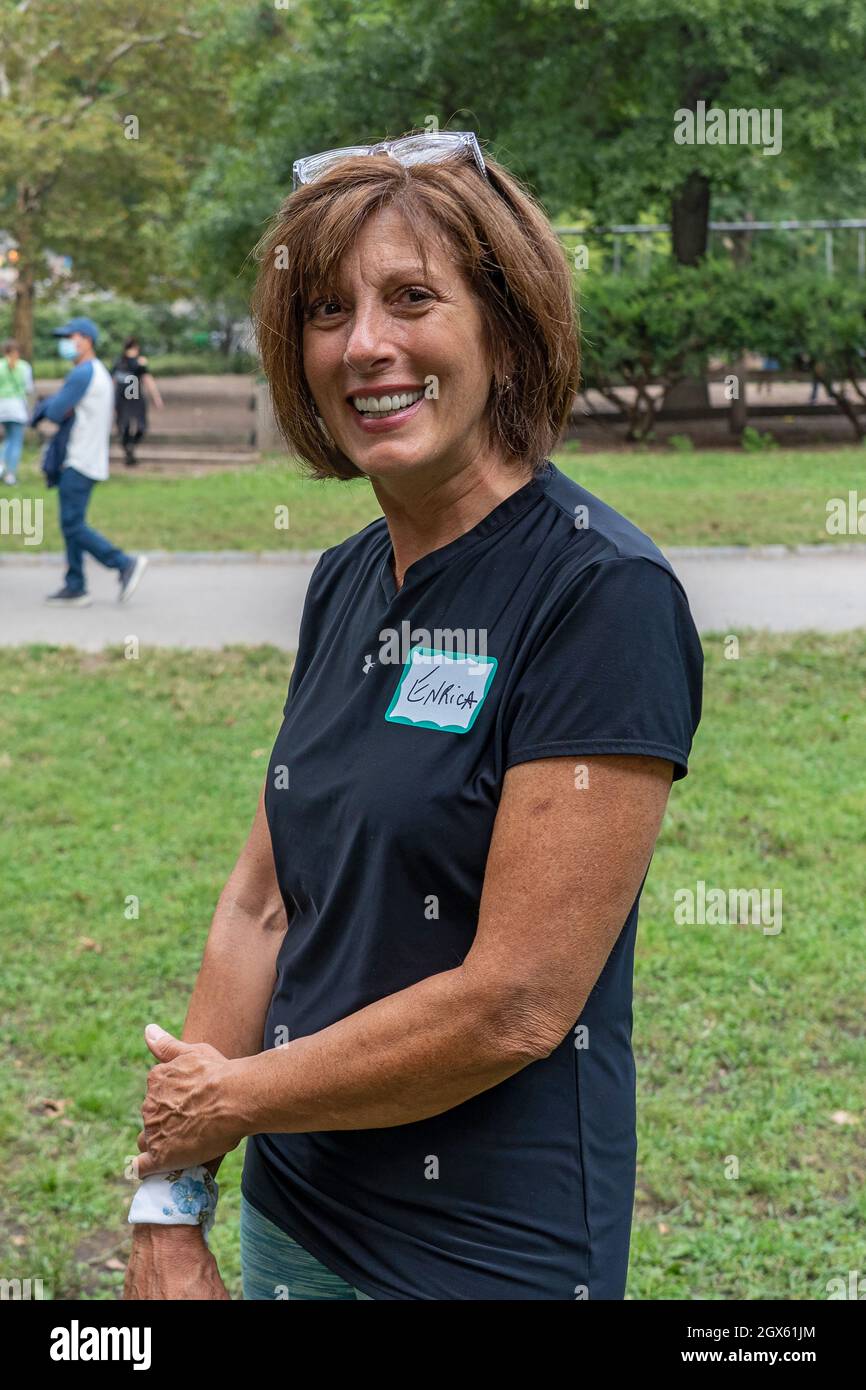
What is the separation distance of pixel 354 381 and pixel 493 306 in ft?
0.63

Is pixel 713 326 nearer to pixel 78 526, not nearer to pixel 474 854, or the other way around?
pixel 78 526

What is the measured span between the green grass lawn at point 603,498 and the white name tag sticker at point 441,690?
9944mm

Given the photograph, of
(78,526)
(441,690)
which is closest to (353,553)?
(441,690)

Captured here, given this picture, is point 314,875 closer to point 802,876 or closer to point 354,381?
point 354,381

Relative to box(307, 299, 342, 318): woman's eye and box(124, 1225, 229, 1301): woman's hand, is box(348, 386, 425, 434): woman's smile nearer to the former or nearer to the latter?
box(307, 299, 342, 318): woman's eye

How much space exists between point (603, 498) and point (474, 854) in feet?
45.9

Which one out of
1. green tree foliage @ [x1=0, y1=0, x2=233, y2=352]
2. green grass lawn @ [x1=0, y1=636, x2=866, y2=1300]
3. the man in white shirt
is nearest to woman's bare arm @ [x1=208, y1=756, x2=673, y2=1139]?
green grass lawn @ [x1=0, y1=636, x2=866, y2=1300]

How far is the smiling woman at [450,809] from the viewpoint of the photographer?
1669 mm

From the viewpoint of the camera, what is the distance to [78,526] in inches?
435

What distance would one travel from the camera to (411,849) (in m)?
1.75

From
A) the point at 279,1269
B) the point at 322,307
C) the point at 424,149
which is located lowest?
the point at 279,1269

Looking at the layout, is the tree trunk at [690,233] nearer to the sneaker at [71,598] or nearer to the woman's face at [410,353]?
the sneaker at [71,598]

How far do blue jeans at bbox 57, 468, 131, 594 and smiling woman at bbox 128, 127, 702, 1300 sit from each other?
9.29 meters

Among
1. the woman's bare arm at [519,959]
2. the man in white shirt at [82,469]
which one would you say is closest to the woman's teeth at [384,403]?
the woman's bare arm at [519,959]
